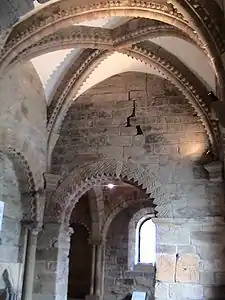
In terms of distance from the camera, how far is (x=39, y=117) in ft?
22.7

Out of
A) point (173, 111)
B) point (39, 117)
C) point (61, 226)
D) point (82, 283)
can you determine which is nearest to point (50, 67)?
point (39, 117)

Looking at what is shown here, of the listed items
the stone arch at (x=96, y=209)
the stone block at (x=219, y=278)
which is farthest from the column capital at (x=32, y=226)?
the stone arch at (x=96, y=209)

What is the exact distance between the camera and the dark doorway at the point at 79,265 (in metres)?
11.0

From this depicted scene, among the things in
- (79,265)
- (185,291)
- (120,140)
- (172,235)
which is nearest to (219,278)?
(185,291)

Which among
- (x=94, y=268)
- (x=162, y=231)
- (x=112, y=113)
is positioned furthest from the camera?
(x=94, y=268)

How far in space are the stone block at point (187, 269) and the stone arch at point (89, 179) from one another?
123 centimetres

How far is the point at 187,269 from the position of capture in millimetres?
6141

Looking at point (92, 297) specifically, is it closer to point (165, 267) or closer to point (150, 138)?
point (165, 267)

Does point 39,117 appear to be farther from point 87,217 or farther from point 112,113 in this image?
point 87,217

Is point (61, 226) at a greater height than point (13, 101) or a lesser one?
lesser

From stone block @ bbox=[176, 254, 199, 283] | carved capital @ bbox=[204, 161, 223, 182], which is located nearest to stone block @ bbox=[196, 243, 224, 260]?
stone block @ bbox=[176, 254, 199, 283]

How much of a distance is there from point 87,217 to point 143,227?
1483 mm

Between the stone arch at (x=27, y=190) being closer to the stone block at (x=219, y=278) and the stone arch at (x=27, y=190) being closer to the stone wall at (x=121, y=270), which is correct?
the stone block at (x=219, y=278)

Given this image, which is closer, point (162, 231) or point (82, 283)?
point (162, 231)
